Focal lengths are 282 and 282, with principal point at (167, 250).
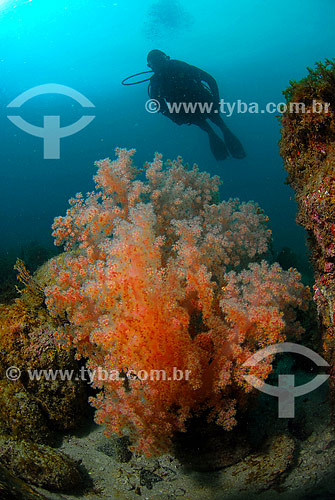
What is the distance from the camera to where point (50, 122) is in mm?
95375

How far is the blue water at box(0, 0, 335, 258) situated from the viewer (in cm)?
8325

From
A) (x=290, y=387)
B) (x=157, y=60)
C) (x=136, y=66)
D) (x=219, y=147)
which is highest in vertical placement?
(x=136, y=66)

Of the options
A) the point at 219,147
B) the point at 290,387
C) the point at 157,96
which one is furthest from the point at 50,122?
the point at 290,387

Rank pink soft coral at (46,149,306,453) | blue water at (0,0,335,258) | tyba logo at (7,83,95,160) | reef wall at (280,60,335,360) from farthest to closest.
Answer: tyba logo at (7,83,95,160) → blue water at (0,0,335,258) → pink soft coral at (46,149,306,453) → reef wall at (280,60,335,360)

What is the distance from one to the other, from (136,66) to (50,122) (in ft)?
111

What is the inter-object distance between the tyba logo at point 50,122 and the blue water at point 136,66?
6.60 ft

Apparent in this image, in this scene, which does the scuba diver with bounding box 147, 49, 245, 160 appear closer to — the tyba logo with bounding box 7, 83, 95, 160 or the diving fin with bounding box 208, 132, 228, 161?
the diving fin with bounding box 208, 132, 228, 161

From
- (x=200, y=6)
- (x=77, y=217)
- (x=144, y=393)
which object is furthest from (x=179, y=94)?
(x=200, y=6)

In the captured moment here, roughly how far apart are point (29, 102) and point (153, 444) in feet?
324

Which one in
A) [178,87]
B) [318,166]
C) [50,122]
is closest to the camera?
[318,166]

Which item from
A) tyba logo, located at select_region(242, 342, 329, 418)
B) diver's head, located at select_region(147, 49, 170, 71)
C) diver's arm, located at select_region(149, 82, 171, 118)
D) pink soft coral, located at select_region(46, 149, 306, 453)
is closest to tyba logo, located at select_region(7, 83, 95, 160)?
diver's head, located at select_region(147, 49, 170, 71)

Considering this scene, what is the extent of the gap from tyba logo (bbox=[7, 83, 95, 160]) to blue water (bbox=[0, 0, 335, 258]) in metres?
2.01

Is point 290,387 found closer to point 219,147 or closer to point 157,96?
point 157,96

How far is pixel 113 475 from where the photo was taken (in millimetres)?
2859
